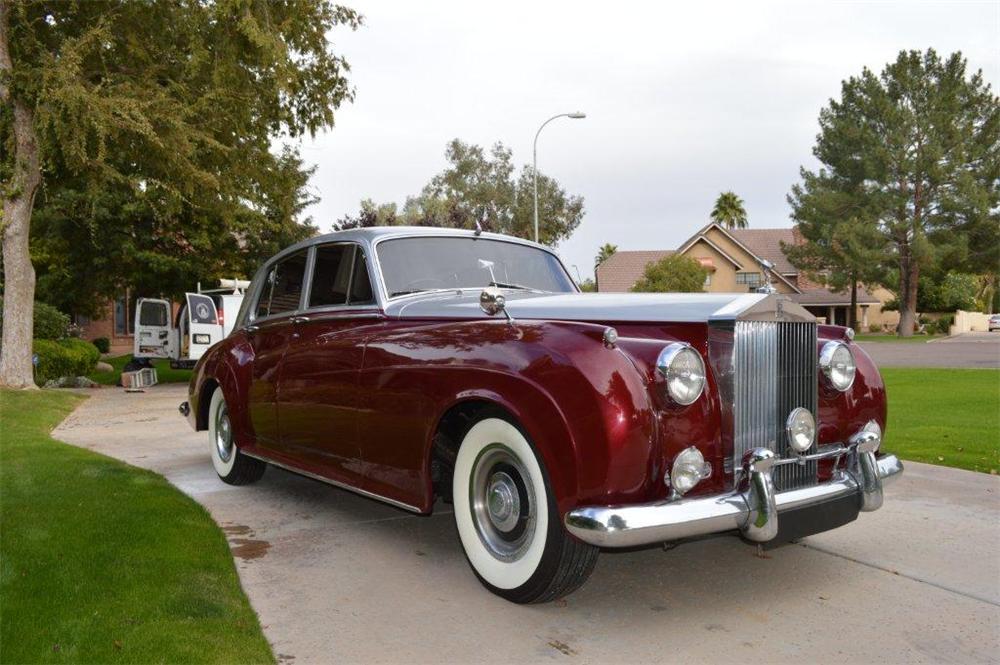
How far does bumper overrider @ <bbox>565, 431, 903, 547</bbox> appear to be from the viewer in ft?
9.85

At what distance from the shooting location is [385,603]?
3676 mm

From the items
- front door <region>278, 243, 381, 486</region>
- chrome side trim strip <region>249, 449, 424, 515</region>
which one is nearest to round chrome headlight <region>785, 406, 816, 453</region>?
chrome side trim strip <region>249, 449, 424, 515</region>

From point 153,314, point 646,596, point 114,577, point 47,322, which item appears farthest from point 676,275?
point 114,577

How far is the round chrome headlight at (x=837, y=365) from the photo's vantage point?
13.0 feet

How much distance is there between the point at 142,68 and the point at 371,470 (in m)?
13.9

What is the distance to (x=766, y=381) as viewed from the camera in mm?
3609

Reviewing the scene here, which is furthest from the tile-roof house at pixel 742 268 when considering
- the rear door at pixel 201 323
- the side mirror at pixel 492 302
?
the side mirror at pixel 492 302

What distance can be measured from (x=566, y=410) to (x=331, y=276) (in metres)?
2.41

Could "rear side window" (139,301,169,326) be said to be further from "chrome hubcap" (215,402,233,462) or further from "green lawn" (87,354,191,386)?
"chrome hubcap" (215,402,233,462)

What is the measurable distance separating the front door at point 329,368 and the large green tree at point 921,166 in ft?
145

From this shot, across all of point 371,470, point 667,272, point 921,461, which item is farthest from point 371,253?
point 667,272

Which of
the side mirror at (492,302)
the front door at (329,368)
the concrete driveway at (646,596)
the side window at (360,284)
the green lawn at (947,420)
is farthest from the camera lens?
the green lawn at (947,420)

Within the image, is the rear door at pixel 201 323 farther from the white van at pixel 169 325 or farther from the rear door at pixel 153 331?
the rear door at pixel 153 331

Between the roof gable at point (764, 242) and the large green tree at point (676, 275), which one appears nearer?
the large green tree at point (676, 275)
